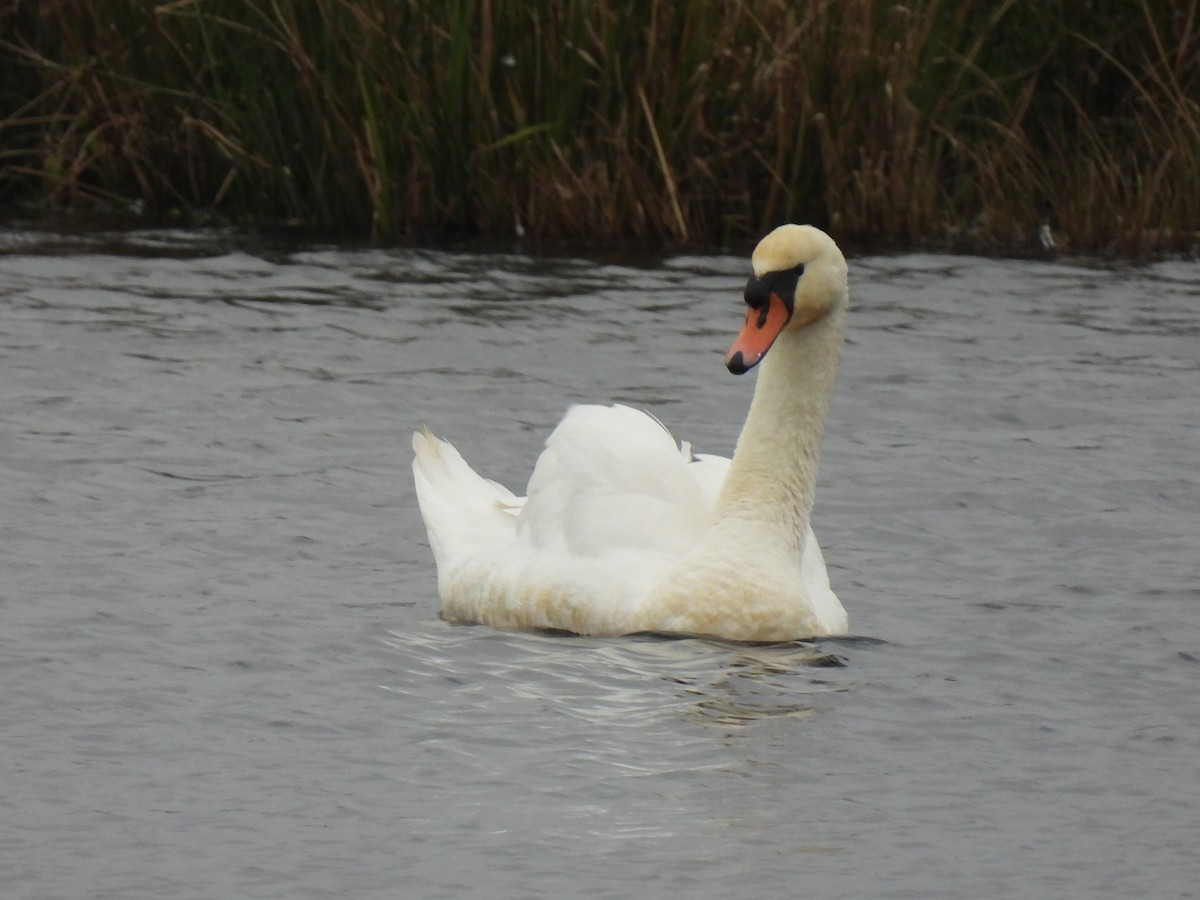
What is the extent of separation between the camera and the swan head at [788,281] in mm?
7113

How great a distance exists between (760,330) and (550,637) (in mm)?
1059

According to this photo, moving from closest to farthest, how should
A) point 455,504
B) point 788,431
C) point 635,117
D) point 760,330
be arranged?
point 760,330 → point 788,431 → point 455,504 → point 635,117

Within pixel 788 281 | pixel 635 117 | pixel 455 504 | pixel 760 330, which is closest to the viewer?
pixel 760 330

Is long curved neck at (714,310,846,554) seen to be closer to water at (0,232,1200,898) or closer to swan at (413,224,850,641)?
swan at (413,224,850,641)

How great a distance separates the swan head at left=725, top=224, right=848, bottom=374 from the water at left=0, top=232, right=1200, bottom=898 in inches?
35.7

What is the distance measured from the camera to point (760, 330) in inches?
279

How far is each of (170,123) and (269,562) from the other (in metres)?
7.18

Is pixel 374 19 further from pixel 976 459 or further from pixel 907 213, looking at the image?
pixel 976 459

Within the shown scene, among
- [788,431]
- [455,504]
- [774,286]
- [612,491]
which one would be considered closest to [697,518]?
[612,491]

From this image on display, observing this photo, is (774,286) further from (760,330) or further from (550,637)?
(550,637)

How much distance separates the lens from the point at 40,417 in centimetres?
951

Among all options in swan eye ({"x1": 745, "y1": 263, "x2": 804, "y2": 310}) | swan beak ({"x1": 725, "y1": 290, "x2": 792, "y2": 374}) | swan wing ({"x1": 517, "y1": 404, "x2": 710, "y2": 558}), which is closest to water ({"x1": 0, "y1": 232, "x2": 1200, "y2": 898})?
swan wing ({"x1": 517, "y1": 404, "x2": 710, "y2": 558})

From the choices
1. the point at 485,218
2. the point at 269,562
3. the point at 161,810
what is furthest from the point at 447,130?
the point at 161,810

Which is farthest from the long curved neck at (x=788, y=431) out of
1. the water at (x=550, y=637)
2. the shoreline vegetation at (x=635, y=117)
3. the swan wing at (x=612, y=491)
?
the shoreline vegetation at (x=635, y=117)
